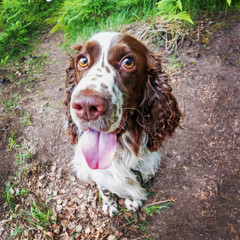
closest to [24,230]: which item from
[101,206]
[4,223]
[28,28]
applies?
[4,223]

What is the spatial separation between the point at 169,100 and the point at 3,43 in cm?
524

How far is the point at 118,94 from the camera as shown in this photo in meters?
1.89

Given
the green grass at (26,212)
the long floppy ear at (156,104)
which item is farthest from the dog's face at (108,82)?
the green grass at (26,212)

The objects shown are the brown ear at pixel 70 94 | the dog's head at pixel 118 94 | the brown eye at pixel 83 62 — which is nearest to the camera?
the dog's head at pixel 118 94

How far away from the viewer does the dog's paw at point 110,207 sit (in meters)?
2.99

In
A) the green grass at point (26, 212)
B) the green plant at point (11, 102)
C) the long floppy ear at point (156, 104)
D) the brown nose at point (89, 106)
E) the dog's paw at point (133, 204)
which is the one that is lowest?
the dog's paw at point (133, 204)

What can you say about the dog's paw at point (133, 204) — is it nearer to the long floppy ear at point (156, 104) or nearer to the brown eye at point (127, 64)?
the long floppy ear at point (156, 104)

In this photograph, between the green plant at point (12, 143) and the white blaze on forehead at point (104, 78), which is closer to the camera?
the white blaze on forehead at point (104, 78)

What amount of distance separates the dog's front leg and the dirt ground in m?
0.10

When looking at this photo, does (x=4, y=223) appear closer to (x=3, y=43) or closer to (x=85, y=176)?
(x=85, y=176)

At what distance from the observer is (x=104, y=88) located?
5.76 feet

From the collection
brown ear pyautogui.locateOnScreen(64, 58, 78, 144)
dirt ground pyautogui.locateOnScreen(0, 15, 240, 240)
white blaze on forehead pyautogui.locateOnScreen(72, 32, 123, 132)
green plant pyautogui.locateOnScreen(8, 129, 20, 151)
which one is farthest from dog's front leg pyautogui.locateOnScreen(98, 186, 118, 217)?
green plant pyautogui.locateOnScreen(8, 129, 20, 151)

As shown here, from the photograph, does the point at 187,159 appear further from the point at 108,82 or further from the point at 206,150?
the point at 108,82

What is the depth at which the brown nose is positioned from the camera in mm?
1582
